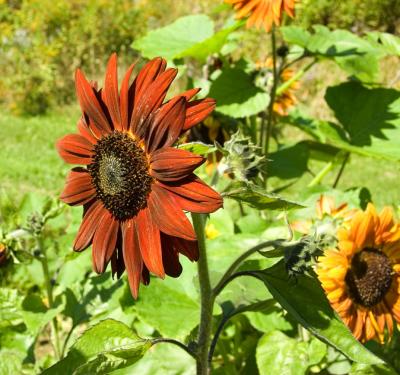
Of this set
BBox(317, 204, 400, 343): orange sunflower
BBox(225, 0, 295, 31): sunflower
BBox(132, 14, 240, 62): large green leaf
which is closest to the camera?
BBox(317, 204, 400, 343): orange sunflower

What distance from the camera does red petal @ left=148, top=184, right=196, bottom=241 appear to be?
69 cm

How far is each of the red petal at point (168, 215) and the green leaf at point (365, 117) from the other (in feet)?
2.44

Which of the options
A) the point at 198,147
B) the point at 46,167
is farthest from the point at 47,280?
the point at 46,167

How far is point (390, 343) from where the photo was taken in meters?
1.20

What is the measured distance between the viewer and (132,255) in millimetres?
754

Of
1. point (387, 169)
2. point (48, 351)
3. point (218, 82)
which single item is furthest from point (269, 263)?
point (387, 169)

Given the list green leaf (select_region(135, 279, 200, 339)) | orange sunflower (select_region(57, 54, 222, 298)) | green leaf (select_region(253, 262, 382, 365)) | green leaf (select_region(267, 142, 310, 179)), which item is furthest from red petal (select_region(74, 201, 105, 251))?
green leaf (select_region(267, 142, 310, 179))

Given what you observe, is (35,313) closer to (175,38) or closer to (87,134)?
(87,134)

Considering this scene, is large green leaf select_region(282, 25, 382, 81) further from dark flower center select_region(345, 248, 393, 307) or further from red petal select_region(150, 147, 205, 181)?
red petal select_region(150, 147, 205, 181)

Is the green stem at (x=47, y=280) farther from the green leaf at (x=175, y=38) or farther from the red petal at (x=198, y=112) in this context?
the red petal at (x=198, y=112)

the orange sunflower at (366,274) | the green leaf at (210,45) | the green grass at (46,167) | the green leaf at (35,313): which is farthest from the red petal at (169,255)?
the green grass at (46,167)

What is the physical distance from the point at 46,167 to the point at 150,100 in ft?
10.3

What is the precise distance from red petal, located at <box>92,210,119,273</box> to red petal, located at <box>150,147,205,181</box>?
0.10 m

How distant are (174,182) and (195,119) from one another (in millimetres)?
77
